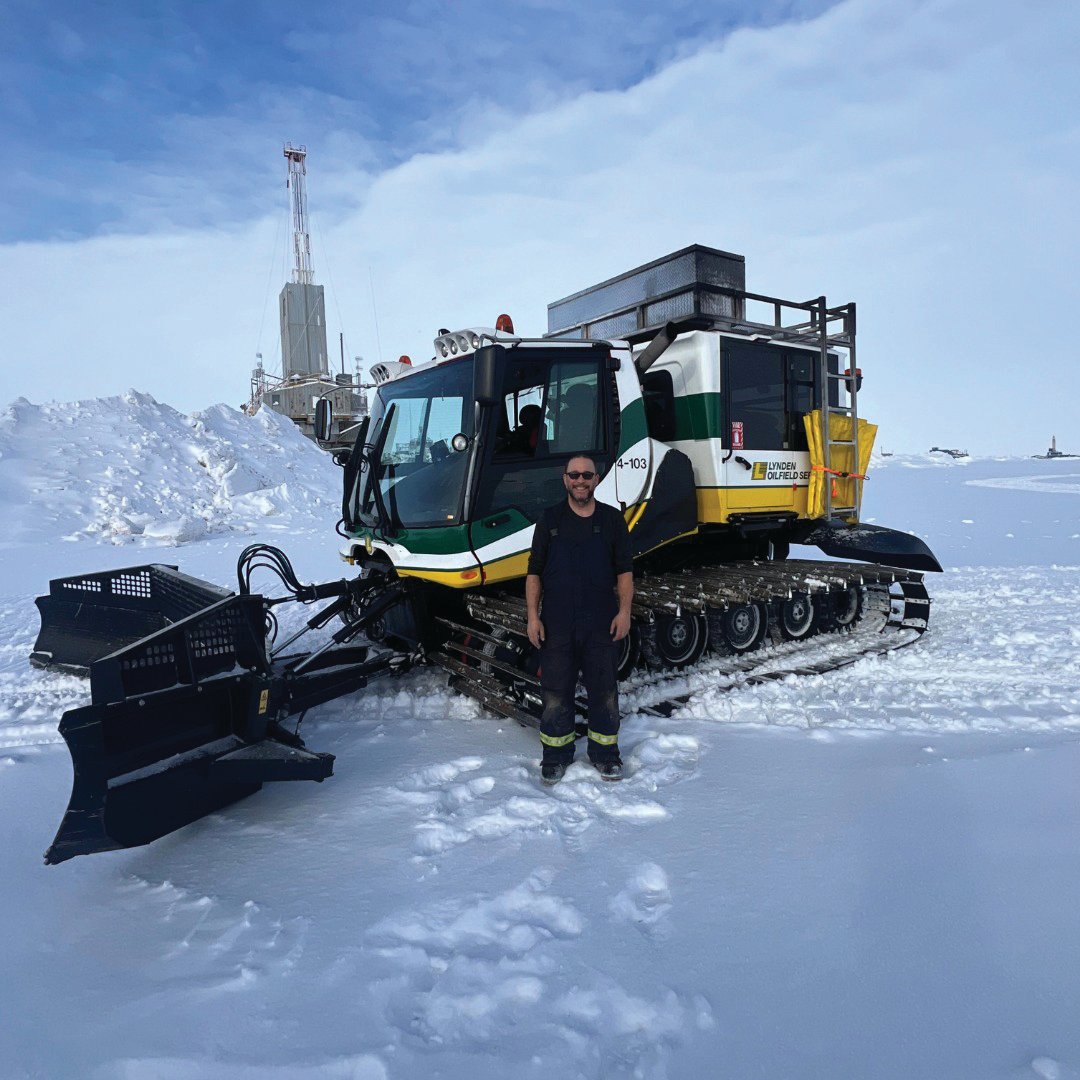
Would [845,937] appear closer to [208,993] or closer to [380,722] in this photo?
[208,993]

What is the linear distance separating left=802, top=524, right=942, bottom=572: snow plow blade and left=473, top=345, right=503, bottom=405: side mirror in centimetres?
392

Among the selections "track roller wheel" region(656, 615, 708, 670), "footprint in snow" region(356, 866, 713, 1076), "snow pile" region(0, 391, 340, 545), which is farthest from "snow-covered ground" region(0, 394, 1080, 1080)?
"snow pile" region(0, 391, 340, 545)

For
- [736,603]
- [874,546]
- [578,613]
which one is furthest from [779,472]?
[578,613]

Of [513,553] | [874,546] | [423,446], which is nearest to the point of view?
[513,553]

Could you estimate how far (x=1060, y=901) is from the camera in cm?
253

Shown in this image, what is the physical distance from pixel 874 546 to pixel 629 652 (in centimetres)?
276

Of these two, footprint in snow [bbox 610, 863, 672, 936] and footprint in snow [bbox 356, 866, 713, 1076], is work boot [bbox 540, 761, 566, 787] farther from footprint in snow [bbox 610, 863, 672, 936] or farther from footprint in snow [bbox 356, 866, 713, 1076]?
footprint in snow [bbox 356, 866, 713, 1076]

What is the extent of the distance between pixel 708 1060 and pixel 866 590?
5937 millimetres

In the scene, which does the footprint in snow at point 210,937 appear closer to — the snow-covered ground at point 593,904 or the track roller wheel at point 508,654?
the snow-covered ground at point 593,904

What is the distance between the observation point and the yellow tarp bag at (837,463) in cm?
653

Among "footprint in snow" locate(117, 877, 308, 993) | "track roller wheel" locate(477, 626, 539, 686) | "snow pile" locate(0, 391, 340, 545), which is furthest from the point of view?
"snow pile" locate(0, 391, 340, 545)

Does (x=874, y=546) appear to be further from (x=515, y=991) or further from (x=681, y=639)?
(x=515, y=991)

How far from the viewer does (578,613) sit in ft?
12.1

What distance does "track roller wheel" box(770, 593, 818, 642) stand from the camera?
6.54 meters
